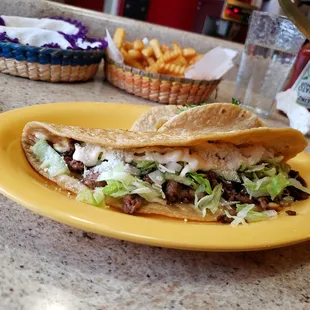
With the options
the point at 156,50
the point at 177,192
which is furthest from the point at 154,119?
the point at 156,50

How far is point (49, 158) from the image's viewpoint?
2.88 ft

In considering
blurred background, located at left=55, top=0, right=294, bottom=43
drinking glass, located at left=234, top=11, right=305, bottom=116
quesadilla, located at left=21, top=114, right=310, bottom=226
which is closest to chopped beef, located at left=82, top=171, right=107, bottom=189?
quesadilla, located at left=21, top=114, right=310, bottom=226

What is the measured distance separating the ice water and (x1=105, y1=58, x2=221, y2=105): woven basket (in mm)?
230

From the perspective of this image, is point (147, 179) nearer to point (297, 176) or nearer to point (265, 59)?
point (297, 176)

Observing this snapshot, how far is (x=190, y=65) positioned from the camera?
1.70 m

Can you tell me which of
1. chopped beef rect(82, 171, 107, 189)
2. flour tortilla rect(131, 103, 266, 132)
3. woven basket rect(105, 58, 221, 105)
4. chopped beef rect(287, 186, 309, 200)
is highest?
flour tortilla rect(131, 103, 266, 132)

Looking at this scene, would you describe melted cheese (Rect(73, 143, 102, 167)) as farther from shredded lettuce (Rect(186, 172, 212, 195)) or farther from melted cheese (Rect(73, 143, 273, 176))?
shredded lettuce (Rect(186, 172, 212, 195))

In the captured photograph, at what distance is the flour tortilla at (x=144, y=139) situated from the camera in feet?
2.66

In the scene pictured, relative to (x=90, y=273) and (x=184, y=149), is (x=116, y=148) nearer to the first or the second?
(x=184, y=149)

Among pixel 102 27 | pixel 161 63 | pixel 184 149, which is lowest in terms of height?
pixel 102 27

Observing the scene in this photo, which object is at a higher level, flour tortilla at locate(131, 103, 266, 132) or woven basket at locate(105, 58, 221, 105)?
flour tortilla at locate(131, 103, 266, 132)

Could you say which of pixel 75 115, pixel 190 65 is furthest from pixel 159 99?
→ pixel 75 115

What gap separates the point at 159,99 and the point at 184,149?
705mm

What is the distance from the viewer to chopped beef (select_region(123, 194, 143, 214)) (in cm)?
75
